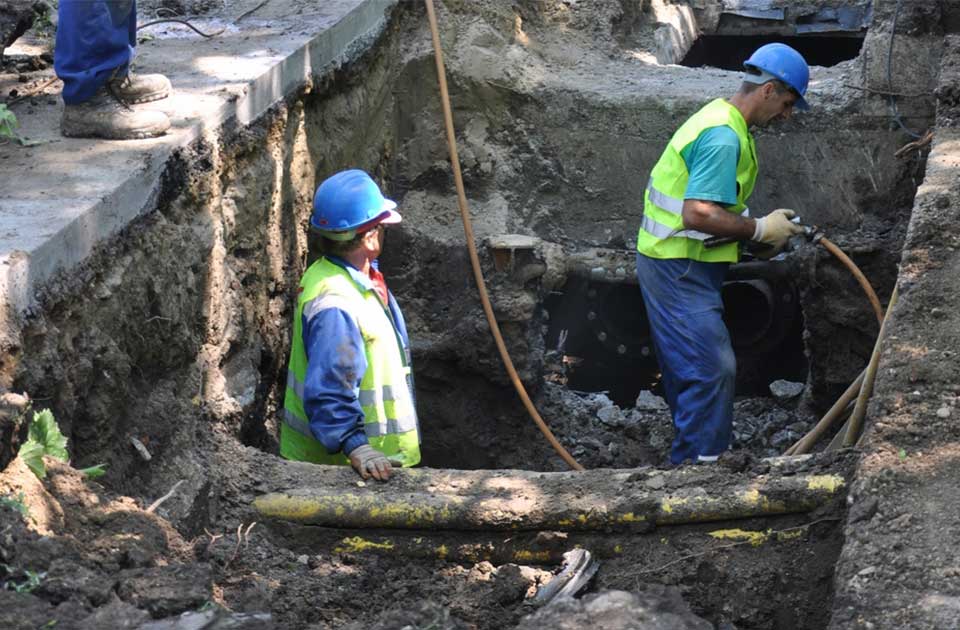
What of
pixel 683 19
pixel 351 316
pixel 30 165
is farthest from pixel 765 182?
pixel 30 165

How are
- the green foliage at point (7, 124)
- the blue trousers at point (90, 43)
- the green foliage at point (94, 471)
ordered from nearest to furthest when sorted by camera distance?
the green foliage at point (94, 471)
the blue trousers at point (90, 43)
the green foliage at point (7, 124)

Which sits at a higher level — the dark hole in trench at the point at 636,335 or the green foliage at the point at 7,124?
the green foliage at the point at 7,124

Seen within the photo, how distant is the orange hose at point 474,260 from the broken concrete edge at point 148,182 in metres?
0.40

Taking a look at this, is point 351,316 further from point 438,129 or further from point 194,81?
point 438,129

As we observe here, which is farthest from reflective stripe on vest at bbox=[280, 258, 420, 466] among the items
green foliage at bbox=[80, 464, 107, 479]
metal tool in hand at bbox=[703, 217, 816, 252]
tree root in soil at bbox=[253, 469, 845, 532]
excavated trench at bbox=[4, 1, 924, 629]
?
metal tool in hand at bbox=[703, 217, 816, 252]

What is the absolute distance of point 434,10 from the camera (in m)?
7.36

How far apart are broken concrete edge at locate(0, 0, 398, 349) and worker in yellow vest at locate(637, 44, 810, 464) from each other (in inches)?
71.1

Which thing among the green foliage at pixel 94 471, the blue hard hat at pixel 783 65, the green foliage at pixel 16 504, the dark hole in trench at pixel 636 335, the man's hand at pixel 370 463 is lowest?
the dark hole in trench at pixel 636 335

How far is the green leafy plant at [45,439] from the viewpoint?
3.32 m

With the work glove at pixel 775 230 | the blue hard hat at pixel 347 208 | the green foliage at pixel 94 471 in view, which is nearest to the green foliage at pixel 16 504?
the green foliage at pixel 94 471

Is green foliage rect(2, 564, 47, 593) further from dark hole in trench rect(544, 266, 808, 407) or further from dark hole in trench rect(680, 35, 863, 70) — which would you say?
dark hole in trench rect(680, 35, 863, 70)

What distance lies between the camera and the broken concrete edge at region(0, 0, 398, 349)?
11.3 ft

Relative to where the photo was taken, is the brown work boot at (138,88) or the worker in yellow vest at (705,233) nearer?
the brown work boot at (138,88)

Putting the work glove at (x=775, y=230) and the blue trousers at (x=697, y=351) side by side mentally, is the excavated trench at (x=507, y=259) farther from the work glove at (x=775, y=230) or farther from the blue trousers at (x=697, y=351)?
the work glove at (x=775, y=230)
